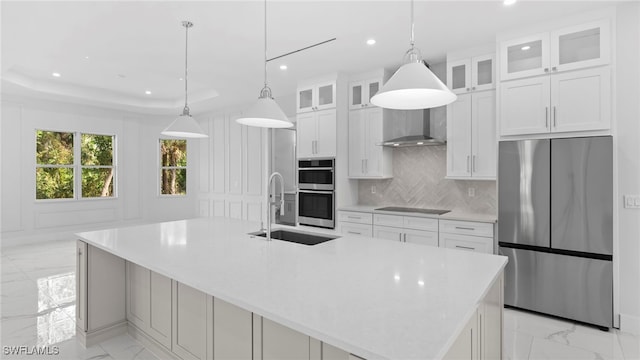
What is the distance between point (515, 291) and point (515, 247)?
42cm

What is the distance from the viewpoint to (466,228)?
3.52m

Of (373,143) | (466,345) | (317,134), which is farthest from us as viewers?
(317,134)

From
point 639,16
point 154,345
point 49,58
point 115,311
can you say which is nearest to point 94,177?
point 49,58

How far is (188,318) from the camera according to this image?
207 cm

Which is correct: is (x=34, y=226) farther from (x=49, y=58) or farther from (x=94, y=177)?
(x=49, y=58)

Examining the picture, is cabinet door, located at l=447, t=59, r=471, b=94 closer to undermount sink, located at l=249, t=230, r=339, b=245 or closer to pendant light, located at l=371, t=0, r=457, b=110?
pendant light, located at l=371, t=0, r=457, b=110

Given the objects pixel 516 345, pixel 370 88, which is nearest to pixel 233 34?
pixel 370 88

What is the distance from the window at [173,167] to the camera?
7797 millimetres

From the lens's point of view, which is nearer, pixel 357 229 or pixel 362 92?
pixel 357 229

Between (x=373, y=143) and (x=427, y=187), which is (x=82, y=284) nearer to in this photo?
(x=373, y=143)

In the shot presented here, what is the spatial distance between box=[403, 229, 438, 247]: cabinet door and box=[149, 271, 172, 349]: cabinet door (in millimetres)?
2595

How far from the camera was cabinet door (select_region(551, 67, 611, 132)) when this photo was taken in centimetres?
286

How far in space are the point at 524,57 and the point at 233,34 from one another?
2.87 metres

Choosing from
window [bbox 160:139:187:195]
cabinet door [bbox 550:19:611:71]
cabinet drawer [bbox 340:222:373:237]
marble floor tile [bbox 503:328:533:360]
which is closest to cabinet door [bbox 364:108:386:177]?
cabinet drawer [bbox 340:222:373:237]
